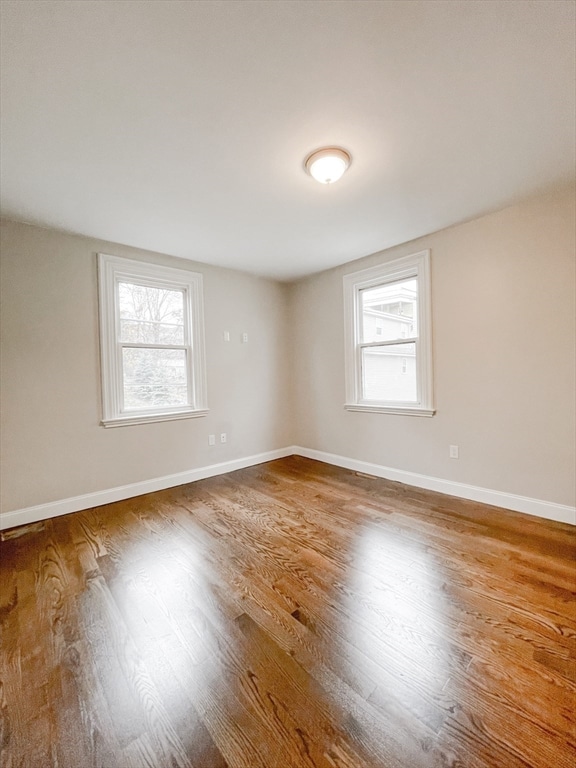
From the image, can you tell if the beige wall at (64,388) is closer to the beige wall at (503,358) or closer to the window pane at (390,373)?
the window pane at (390,373)

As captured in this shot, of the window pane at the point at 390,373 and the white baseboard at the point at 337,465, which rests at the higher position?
the window pane at the point at 390,373

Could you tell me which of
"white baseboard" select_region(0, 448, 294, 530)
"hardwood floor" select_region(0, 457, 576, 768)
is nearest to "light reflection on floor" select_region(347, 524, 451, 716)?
"hardwood floor" select_region(0, 457, 576, 768)

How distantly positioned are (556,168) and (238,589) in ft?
10.7

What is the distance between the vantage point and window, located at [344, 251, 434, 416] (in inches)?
122

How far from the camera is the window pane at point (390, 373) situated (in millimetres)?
3281

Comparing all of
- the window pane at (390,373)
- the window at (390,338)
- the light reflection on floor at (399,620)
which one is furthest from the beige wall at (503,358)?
→ the light reflection on floor at (399,620)

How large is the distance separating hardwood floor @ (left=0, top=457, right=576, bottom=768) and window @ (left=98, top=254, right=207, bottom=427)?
4.09 ft

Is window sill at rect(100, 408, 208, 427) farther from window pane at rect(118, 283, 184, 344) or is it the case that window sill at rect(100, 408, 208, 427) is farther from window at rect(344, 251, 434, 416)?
window at rect(344, 251, 434, 416)

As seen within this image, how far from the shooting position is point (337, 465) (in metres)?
3.98

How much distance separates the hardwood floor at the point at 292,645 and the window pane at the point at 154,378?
4.28 feet

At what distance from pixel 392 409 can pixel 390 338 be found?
2.56 feet

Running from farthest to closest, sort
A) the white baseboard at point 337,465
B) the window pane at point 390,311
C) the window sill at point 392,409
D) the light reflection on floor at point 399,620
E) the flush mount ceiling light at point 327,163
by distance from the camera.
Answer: the window pane at point 390,311 < the window sill at point 392,409 < the white baseboard at point 337,465 < the flush mount ceiling light at point 327,163 < the light reflection on floor at point 399,620

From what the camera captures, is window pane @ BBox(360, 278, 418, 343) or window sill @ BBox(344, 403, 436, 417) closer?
window sill @ BBox(344, 403, 436, 417)

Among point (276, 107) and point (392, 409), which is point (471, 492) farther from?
point (276, 107)
